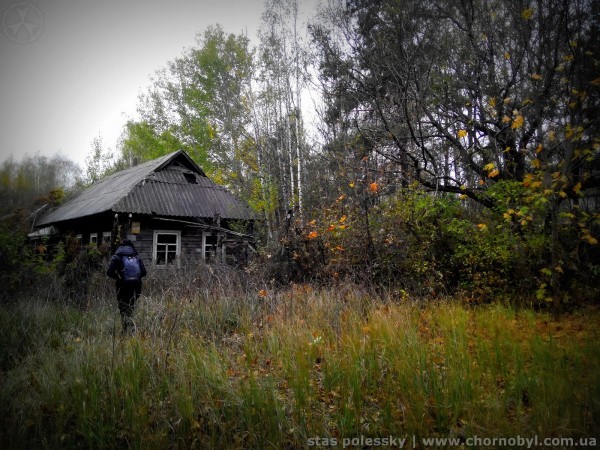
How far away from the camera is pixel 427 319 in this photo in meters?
4.44

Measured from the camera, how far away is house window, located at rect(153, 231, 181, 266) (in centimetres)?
1455

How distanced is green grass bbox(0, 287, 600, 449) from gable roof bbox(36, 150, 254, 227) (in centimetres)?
1027

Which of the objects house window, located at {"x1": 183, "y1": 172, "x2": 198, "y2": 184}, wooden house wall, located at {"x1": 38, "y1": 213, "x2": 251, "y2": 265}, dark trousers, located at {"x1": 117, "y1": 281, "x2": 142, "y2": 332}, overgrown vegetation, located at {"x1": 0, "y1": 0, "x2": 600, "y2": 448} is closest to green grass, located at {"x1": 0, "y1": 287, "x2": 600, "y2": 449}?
overgrown vegetation, located at {"x1": 0, "y1": 0, "x2": 600, "y2": 448}

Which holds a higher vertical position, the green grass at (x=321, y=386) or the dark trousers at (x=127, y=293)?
the dark trousers at (x=127, y=293)

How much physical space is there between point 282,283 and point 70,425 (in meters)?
5.44

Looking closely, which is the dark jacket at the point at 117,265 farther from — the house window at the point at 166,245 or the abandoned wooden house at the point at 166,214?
the house window at the point at 166,245

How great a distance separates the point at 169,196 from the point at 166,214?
139cm

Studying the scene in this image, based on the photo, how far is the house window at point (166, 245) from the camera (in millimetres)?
14555

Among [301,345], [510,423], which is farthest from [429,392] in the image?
[301,345]

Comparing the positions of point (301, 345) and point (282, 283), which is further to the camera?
point (282, 283)

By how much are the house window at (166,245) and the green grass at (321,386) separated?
34.1 feet

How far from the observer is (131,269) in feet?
19.5

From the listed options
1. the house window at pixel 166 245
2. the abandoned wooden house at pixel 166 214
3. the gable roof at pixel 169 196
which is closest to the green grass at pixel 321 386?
the abandoned wooden house at pixel 166 214

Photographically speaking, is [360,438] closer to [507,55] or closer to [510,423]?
[510,423]
